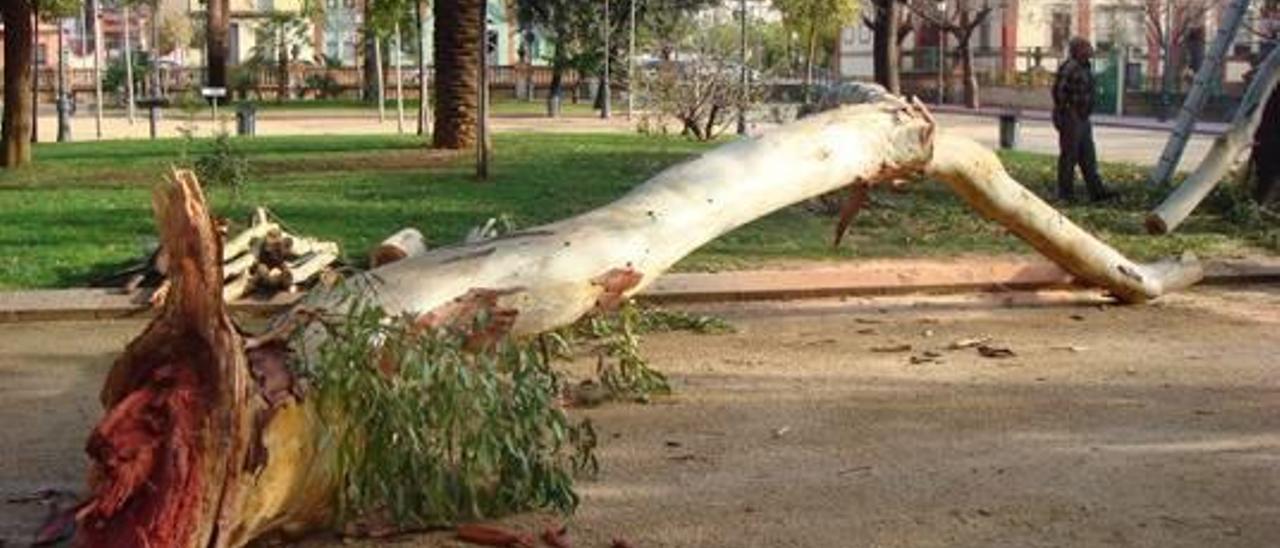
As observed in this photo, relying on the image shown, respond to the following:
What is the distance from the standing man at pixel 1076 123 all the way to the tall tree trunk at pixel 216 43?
33.2m

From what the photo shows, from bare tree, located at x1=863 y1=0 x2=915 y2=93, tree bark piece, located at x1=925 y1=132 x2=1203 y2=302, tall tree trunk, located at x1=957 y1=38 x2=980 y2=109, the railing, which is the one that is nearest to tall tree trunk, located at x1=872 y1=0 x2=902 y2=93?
bare tree, located at x1=863 y1=0 x2=915 y2=93

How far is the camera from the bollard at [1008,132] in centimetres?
2817

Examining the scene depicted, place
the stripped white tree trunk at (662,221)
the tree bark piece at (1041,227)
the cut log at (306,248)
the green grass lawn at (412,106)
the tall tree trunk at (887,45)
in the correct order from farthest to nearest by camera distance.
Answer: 1. the green grass lawn at (412,106)
2. the tall tree trunk at (887,45)
3. the cut log at (306,248)
4. the tree bark piece at (1041,227)
5. the stripped white tree trunk at (662,221)

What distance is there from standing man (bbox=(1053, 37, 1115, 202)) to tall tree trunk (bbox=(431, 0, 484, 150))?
274 inches

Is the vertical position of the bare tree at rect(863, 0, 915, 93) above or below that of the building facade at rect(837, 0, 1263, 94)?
below

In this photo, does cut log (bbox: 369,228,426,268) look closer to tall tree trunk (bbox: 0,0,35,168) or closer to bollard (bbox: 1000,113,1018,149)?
tall tree trunk (bbox: 0,0,35,168)

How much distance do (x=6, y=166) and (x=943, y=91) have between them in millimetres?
45694

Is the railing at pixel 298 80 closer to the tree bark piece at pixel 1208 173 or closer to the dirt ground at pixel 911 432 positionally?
the tree bark piece at pixel 1208 173

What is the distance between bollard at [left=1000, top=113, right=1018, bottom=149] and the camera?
28.2 meters

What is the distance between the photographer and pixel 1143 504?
5.77 m

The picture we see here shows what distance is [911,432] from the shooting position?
6.96 m

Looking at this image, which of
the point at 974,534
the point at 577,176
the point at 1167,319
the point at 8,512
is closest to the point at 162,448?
the point at 8,512

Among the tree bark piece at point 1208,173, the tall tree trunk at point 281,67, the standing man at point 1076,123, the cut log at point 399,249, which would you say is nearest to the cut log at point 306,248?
the cut log at point 399,249

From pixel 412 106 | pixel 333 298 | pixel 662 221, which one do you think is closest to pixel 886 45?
pixel 662 221
